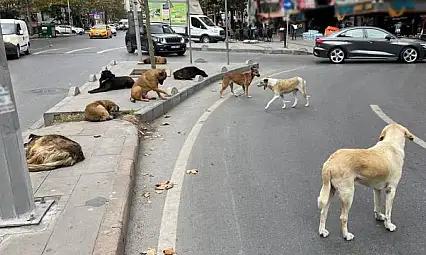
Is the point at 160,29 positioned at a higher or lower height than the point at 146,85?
higher

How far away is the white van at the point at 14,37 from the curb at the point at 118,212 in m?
19.3

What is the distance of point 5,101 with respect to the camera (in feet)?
10.9

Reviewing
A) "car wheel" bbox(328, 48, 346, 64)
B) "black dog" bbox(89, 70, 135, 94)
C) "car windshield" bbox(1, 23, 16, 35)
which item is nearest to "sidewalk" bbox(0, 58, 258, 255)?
"black dog" bbox(89, 70, 135, 94)

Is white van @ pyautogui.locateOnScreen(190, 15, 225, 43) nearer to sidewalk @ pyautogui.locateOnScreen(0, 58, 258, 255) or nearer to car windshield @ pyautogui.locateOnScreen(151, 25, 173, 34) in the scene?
car windshield @ pyautogui.locateOnScreen(151, 25, 173, 34)

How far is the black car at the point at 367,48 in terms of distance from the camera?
16734 mm

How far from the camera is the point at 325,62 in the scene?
1800 cm

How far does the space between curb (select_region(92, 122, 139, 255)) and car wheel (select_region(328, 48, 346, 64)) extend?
13863mm

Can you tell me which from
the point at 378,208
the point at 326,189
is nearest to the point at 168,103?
the point at 378,208

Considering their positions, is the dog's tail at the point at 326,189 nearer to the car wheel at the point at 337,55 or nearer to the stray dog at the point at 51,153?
the stray dog at the point at 51,153

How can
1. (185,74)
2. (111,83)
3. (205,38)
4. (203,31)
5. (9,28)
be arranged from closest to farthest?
(111,83)
(185,74)
(9,28)
(203,31)
(205,38)

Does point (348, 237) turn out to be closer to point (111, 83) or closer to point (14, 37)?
point (111, 83)

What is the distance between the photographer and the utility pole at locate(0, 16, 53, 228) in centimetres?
332

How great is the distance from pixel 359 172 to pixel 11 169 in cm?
276

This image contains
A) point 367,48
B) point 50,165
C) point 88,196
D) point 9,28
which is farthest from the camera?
point 9,28
